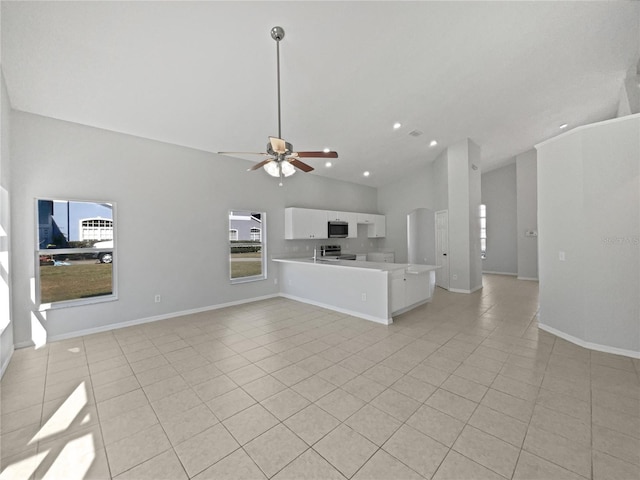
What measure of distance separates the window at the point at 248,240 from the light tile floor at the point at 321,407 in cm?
208

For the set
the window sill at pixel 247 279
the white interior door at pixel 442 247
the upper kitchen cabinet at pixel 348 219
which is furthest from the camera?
the upper kitchen cabinet at pixel 348 219

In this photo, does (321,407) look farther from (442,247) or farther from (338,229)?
(442,247)

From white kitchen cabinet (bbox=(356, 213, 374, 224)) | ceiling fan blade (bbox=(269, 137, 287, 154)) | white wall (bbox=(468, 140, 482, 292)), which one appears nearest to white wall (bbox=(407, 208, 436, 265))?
white kitchen cabinet (bbox=(356, 213, 374, 224))

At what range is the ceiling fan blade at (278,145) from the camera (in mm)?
2368

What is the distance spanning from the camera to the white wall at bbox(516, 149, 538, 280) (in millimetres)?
7672

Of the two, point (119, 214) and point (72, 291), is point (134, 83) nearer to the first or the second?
point (119, 214)

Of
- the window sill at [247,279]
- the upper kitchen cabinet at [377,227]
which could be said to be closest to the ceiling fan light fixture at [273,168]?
the window sill at [247,279]

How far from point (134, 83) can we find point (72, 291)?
10.7 feet

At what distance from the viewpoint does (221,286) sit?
509 cm

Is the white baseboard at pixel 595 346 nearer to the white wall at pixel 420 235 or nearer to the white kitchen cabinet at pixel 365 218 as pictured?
the white wall at pixel 420 235

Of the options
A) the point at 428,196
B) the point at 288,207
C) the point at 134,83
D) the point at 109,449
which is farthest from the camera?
the point at 428,196

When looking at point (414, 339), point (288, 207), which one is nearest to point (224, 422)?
point (414, 339)

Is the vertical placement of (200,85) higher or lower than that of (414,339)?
higher

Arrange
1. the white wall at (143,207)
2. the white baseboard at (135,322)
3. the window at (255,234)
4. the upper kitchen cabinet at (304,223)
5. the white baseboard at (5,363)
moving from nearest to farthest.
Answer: the white baseboard at (5,363)
the white wall at (143,207)
the white baseboard at (135,322)
the window at (255,234)
the upper kitchen cabinet at (304,223)
